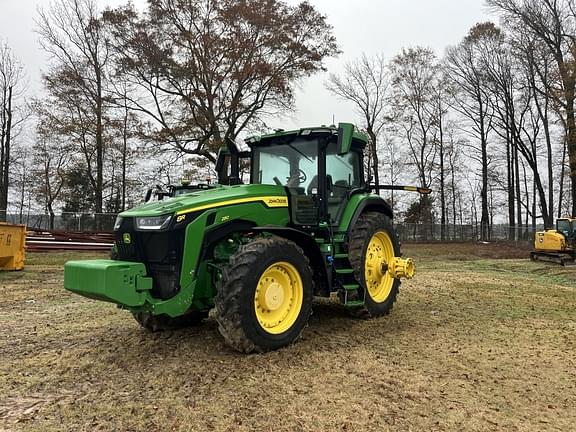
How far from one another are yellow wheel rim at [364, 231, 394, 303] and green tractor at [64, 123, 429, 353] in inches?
0.6

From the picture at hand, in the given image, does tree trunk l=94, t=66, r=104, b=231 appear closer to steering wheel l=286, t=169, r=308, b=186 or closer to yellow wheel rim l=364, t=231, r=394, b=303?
yellow wheel rim l=364, t=231, r=394, b=303

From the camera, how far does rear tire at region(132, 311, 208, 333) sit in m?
5.36

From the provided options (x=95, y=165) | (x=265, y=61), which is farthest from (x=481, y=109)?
(x=95, y=165)

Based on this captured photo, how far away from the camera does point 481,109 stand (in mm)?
35031

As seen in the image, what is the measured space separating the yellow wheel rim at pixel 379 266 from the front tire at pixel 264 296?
1.60 meters

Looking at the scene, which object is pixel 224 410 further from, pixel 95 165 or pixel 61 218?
pixel 95 165

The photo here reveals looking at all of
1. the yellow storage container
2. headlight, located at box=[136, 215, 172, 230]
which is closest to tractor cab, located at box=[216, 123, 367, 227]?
headlight, located at box=[136, 215, 172, 230]

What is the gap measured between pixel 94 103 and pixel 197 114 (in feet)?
16.8

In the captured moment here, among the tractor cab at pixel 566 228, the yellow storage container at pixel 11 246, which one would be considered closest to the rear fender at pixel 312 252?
the yellow storage container at pixel 11 246

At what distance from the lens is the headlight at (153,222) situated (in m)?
4.40

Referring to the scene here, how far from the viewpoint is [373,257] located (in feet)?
21.4

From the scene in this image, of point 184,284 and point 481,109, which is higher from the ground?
point 481,109

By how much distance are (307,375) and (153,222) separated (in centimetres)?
196

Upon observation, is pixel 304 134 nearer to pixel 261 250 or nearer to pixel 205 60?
pixel 261 250
